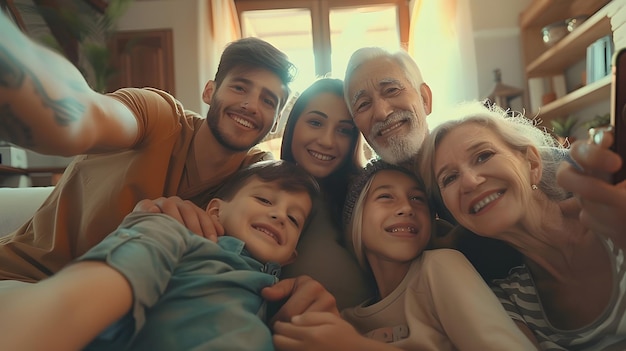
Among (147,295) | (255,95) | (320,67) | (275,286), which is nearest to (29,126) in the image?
(147,295)

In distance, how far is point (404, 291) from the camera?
2.79 ft

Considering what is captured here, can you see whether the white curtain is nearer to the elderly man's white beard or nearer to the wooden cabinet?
the wooden cabinet

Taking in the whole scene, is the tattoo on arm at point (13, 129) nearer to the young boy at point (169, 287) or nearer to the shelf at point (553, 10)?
the young boy at point (169, 287)

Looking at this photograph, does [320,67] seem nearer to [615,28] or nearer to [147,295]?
[615,28]

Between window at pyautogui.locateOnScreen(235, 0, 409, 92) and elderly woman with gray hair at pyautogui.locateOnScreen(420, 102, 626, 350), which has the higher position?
window at pyautogui.locateOnScreen(235, 0, 409, 92)

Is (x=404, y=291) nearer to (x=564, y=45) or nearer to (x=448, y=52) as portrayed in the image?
(x=564, y=45)

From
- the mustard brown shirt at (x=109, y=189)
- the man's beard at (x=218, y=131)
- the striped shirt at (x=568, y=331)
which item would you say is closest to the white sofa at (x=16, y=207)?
the mustard brown shirt at (x=109, y=189)

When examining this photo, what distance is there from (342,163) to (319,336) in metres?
0.64

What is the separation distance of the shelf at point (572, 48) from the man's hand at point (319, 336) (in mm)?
2445

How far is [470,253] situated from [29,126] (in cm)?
77

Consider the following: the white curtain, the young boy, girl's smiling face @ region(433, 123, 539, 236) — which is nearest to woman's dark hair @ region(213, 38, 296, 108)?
the young boy

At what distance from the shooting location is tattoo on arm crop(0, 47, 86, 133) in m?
0.53

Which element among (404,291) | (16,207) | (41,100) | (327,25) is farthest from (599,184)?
(327,25)

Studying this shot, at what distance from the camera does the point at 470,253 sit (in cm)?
91
